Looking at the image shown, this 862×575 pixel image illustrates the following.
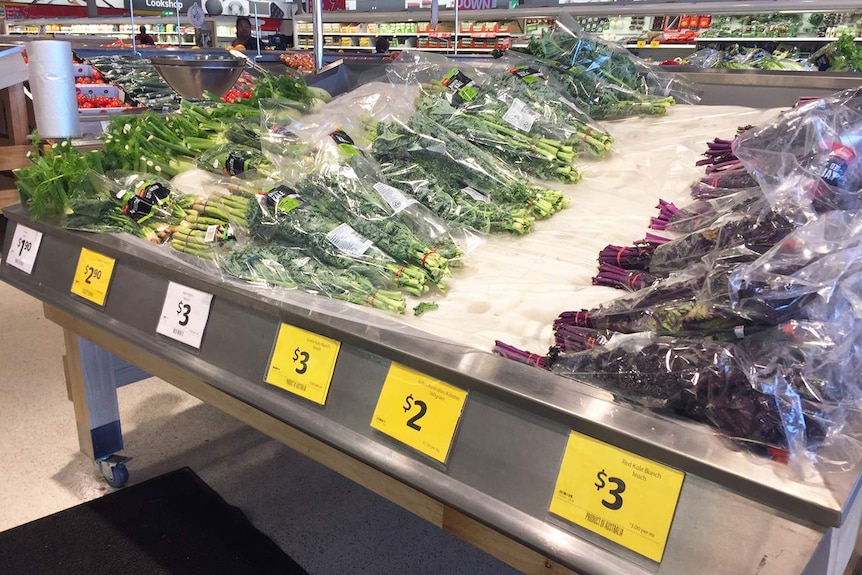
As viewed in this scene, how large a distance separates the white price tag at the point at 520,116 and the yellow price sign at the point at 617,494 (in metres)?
1.23

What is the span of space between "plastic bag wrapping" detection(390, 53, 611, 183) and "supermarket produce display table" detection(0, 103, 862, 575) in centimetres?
19

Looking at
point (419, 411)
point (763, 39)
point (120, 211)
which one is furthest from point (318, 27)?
point (763, 39)

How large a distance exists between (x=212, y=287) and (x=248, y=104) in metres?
1.21

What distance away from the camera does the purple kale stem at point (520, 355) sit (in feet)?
2.95

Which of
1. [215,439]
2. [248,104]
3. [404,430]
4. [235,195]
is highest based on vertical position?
[248,104]

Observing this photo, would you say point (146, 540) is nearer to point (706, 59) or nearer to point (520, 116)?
point (520, 116)

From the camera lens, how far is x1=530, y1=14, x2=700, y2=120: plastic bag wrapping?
211cm

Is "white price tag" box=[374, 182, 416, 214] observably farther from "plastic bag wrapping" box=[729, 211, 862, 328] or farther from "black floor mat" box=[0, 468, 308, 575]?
"black floor mat" box=[0, 468, 308, 575]

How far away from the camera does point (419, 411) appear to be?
2.95 ft

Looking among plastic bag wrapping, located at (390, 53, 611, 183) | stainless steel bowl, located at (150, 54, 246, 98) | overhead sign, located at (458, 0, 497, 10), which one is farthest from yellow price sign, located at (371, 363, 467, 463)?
overhead sign, located at (458, 0, 497, 10)

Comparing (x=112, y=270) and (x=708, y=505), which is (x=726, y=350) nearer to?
(x=708, y=505)

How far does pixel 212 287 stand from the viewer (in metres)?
1.19

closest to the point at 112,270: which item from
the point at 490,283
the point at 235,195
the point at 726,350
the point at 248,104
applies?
the point at 235,195

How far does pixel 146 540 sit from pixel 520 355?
133 centimetres
